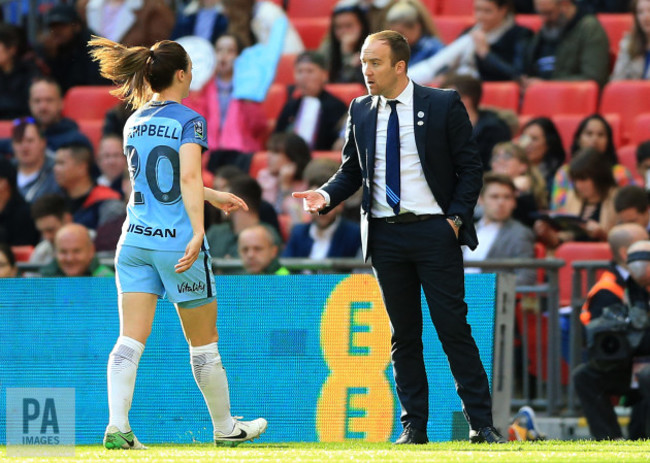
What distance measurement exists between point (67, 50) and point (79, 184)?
326 cm

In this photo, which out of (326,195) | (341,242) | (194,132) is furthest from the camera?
(341,242)

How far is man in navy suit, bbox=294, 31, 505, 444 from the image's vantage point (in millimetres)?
6816

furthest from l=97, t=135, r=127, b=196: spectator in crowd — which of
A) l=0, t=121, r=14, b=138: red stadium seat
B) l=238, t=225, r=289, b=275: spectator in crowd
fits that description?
l=238, t=225, r=289, b=275: spectator in crowd

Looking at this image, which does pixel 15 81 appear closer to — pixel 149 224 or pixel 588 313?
pixel 588 313

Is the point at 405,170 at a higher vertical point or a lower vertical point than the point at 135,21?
lower

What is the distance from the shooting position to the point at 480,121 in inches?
479

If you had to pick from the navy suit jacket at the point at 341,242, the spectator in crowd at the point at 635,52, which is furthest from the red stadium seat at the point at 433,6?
the navy suit jacket at the point at 341,242

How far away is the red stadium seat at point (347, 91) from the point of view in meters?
13.9

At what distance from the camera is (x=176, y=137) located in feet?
21.7

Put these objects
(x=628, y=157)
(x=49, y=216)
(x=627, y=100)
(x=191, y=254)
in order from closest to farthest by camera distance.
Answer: (x=191, y=254) → (x=49, y=216) → (x=628, y=157) → (x=627, y=100)

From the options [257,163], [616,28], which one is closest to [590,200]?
[616,28]

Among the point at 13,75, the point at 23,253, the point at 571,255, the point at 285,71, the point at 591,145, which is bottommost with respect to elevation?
the point at 23,253

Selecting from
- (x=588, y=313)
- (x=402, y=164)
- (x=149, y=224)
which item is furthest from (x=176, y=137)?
(x=588, y=313)

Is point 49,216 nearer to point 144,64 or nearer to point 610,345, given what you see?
point 610,345
